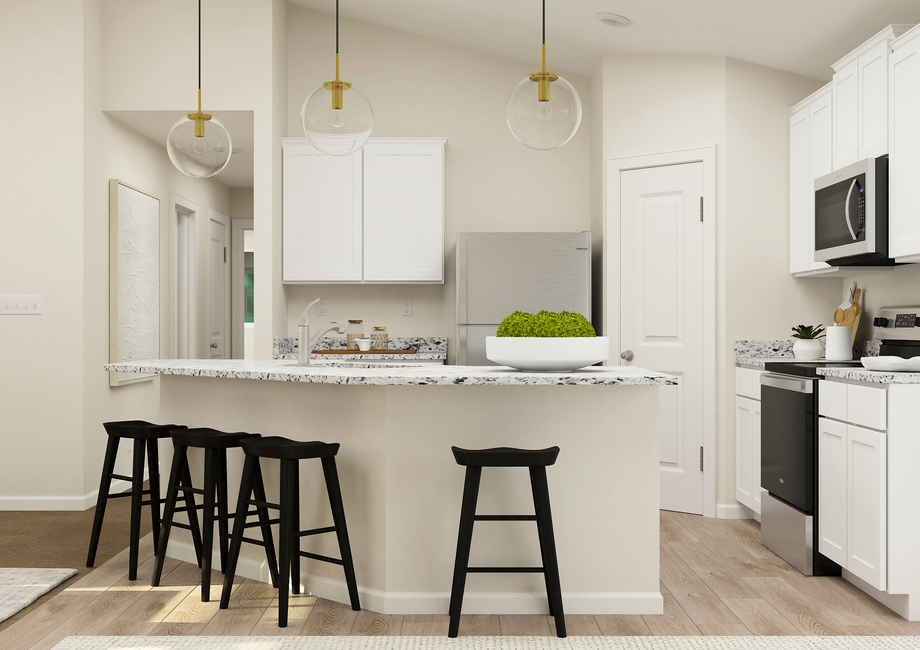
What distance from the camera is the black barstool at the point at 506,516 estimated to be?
7.93ft

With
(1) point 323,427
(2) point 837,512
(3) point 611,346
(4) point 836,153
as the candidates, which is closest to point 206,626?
(1) point 323,427

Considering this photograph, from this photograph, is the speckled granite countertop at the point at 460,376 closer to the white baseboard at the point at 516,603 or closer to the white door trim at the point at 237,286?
the white baseboard at the point at 516,603

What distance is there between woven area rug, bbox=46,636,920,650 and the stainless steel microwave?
66.7 inches

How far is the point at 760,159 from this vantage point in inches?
168

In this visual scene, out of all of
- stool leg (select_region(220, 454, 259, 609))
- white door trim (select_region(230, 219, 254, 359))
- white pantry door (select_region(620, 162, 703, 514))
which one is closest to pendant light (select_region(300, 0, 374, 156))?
stool leg (select_region(220, 454, 259, 609))

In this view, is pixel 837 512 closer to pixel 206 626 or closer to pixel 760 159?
pixel 760 159

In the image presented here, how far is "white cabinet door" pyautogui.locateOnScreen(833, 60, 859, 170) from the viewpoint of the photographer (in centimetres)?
351

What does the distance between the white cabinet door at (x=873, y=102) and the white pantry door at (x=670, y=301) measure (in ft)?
3.23

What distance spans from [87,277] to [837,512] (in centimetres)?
410

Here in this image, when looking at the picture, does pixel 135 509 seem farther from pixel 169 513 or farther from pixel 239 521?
pixel 239 521

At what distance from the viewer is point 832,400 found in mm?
3037

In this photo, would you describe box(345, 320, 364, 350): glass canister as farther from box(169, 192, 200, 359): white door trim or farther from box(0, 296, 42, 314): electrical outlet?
box(0, 296, 42, 314): electrical outlet

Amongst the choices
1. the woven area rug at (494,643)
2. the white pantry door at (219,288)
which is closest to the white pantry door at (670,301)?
the woven area rug at (494,643)

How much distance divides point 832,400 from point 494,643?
1.70 metres
